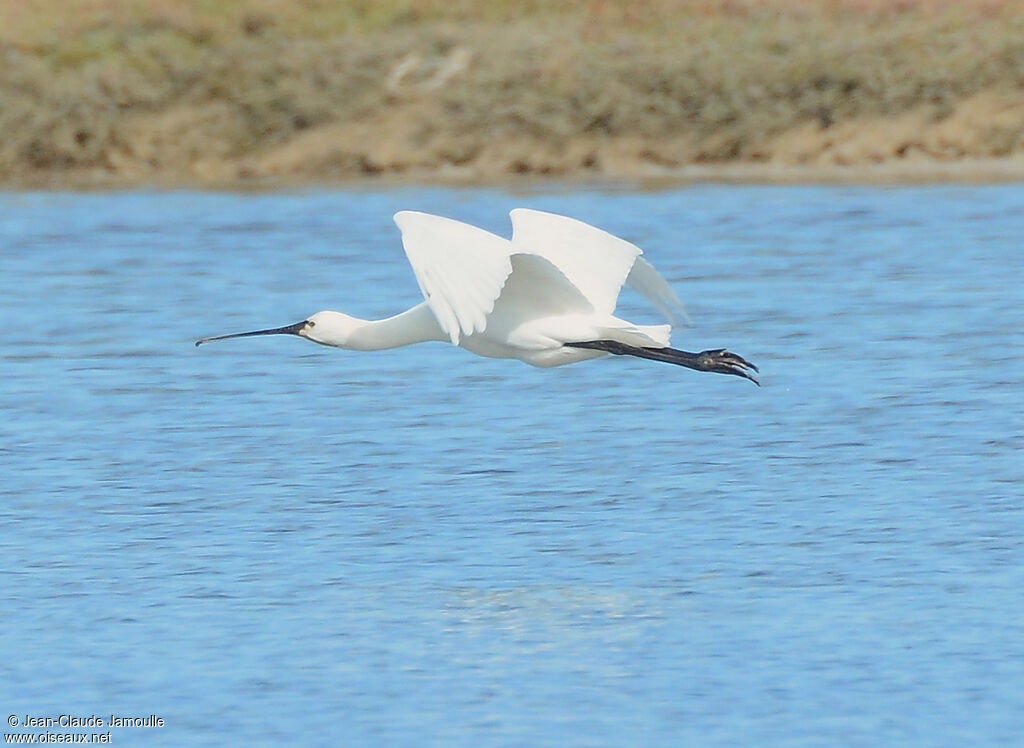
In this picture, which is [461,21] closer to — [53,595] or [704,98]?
[704,98]

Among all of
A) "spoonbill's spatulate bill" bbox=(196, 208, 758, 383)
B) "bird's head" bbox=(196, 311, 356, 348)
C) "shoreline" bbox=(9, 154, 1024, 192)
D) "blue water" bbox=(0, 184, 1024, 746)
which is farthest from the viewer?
"shoreline" bbox=(9, 154, 1024, 192)

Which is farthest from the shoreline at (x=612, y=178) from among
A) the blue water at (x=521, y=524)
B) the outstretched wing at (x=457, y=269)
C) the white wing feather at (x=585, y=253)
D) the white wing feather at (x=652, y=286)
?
the outstretched wing at (x=457, y=269)

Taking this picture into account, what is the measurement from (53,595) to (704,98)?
1577cm

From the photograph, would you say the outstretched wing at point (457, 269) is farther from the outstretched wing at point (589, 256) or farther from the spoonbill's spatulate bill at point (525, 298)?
the outstretched wing at point (589, 256)

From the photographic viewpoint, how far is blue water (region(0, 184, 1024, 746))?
6.95 m

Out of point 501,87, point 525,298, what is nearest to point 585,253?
point 525,298

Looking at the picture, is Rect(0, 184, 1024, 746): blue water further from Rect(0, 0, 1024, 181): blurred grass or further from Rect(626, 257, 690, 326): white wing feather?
Rect(0, 0, 1024, 181): blurred grass

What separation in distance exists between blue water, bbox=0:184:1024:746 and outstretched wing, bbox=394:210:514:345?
43.4 inches

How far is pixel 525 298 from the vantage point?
870 cm

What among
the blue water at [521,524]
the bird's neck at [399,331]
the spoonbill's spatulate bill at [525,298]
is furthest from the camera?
the bird's neck at [399,331]

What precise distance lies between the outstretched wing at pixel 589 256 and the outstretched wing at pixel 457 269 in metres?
1.10

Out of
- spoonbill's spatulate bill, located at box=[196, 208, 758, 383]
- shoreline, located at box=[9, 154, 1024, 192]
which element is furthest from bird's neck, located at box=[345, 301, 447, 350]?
shoreline, located at box=[9, 154, 1024, 192]

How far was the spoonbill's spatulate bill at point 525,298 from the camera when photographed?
758cm

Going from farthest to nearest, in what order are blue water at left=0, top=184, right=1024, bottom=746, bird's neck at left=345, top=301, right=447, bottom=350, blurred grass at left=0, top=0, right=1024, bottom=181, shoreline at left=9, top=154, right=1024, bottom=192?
1. blurred grass at left=0, top=0, right=1024, bottom=181
2. shoreline at left=9, top=154, right=1024, bottom=192
3. bird's neck at left=345, top=301, right=447, bottom=350
4. blue water at left=0, top=184, right=1024, bottom=746
